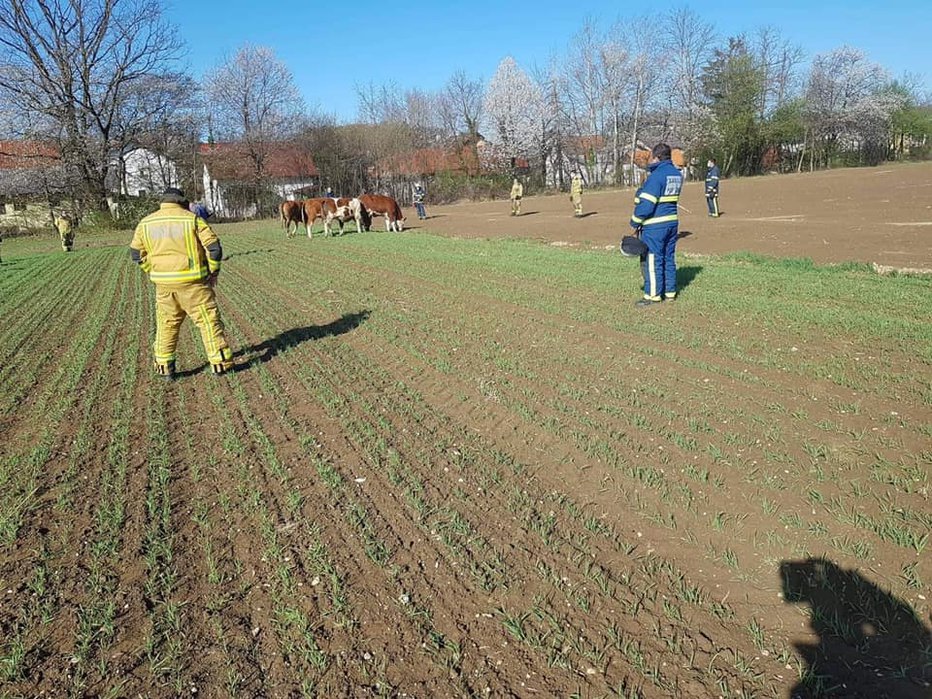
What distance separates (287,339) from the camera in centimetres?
782

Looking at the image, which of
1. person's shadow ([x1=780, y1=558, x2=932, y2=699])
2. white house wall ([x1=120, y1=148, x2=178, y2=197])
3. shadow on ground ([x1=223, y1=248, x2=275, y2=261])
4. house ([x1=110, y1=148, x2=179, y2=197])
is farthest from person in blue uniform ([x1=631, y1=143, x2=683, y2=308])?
white house wall ([x1=120, y1=148, x2=178, y2=197])

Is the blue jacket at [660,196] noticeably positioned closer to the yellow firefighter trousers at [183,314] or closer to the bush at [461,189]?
the yellow firefighter trousers at [183,314]

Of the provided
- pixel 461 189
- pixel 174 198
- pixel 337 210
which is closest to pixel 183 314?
pixel 174 198

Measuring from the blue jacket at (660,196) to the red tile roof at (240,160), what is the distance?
4404 centimetres

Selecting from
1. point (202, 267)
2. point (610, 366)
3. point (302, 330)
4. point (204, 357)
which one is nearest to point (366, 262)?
point (302, 330)

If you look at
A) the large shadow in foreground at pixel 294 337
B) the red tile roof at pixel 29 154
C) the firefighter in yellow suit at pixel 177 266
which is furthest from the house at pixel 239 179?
the firefighter in yellow suit at pixel 177 266

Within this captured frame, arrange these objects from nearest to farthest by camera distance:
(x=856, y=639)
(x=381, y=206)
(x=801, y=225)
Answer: (x=856, y=639) < (x=801, y=225) < (x=381, y=206)

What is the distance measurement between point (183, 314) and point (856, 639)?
6109mm

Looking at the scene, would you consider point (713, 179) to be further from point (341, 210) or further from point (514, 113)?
point (514, 113)

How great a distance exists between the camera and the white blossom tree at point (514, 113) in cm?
5619

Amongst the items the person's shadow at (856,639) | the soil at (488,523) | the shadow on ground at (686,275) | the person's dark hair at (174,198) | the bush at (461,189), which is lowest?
the person's shadow at (856,639)

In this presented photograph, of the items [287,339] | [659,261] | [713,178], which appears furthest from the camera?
[713,178]

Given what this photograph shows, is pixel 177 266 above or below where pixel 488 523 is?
above

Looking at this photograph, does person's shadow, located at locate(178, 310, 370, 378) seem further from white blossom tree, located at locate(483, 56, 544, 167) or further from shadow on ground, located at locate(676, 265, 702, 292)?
white blossom tree, located at locate(483, 56, 544, 167)
